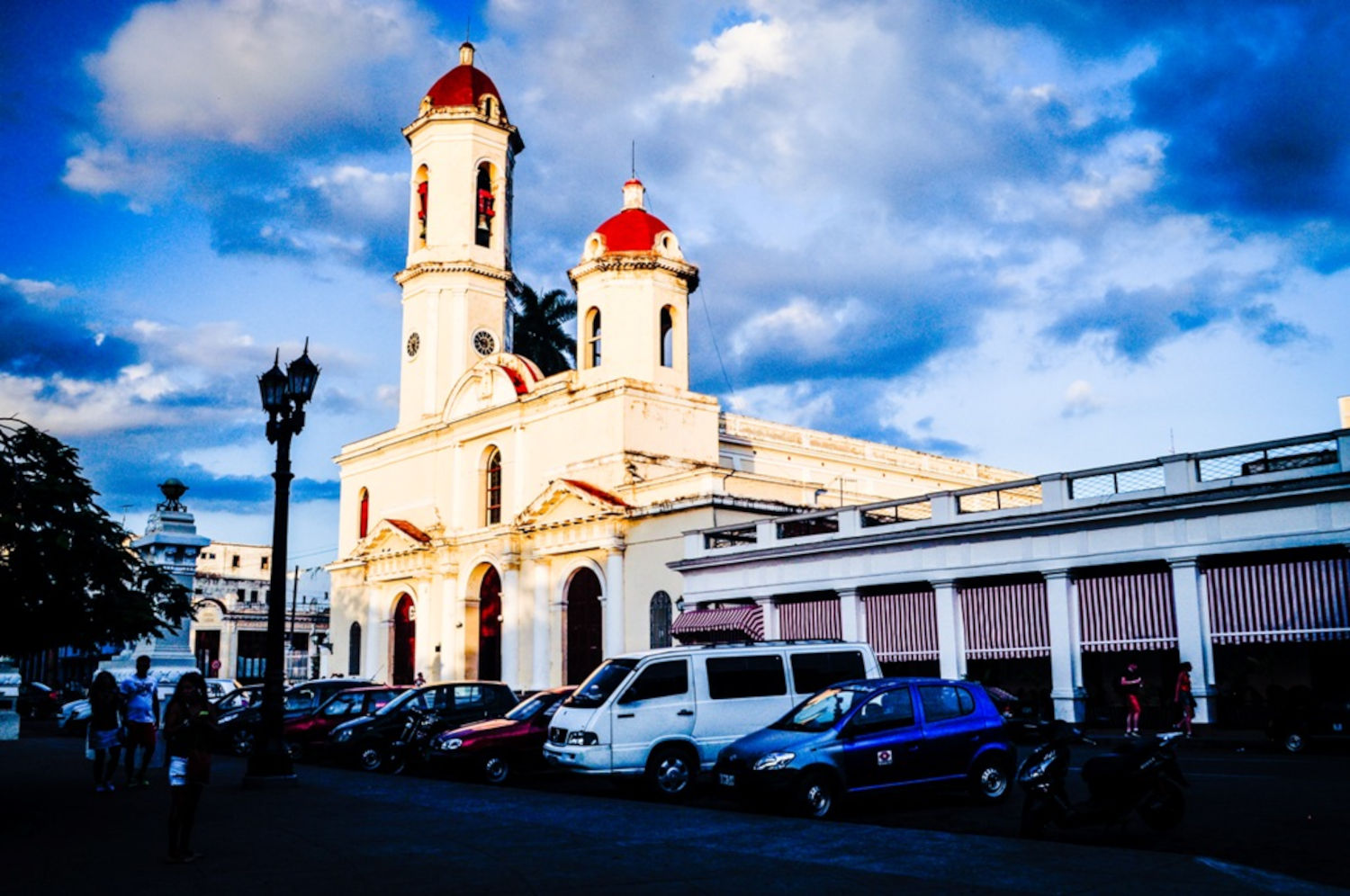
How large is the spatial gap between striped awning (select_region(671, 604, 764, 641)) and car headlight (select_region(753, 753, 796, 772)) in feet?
53.2

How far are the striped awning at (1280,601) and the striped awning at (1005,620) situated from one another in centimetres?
347

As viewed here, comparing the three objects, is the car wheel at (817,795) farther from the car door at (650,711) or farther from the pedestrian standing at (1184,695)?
the pedestrian standing at (1184,695)

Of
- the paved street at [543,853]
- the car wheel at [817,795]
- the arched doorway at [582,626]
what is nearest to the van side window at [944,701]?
the paved street at [543,853]

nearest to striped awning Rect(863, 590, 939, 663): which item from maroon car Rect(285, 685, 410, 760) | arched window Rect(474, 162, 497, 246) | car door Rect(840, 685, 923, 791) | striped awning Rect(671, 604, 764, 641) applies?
striped awning Rect(671, 604, 764, 641)

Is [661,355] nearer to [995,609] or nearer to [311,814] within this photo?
[995,609]

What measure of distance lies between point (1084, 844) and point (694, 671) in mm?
6282

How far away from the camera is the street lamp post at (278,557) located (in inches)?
619

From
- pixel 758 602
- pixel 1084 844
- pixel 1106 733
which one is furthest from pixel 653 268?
pixel 1084 844

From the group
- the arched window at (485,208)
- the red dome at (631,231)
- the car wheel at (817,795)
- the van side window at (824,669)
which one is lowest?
the car wheel at (817,795)

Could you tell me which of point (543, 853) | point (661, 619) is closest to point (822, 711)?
point (543, 853)

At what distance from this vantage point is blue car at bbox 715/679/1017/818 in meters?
12.3

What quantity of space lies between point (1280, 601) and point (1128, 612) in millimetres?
2792

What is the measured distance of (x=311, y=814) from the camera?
42.7 feet

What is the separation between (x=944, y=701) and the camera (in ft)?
43.7
